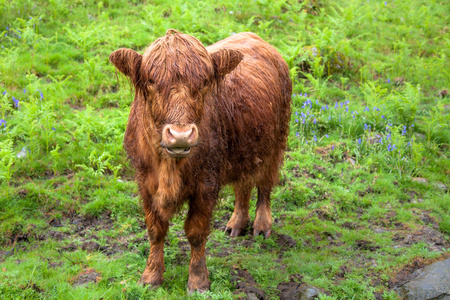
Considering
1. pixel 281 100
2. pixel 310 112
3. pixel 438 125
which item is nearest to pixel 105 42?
pixel 310 112

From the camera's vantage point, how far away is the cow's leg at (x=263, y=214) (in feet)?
19.5

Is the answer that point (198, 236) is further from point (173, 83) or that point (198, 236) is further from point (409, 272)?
point (409, 272)

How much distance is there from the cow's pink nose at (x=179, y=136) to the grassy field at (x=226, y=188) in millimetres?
1383

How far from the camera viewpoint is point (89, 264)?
4.88 meters

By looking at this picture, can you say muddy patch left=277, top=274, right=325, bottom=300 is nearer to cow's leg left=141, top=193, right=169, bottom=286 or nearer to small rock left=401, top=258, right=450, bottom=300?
small rock left=401, top=258, right=450, bottom=300

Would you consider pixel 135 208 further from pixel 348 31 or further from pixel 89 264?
pixel 348 31

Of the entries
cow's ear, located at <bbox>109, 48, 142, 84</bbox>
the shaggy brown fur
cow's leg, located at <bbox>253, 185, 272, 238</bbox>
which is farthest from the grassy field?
cow's ear, located at <bbox>109, 48, 142, 84</bbox>

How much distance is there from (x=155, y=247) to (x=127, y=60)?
1952 mm

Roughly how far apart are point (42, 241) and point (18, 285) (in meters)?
1.15

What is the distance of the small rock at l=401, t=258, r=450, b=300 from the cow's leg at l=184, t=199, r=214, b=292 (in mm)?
2082

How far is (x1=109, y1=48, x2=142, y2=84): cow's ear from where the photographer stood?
377 cm

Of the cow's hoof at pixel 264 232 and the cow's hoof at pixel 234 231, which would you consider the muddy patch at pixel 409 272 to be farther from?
the cow's hoof at pixel 234 231

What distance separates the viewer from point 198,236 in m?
4.54

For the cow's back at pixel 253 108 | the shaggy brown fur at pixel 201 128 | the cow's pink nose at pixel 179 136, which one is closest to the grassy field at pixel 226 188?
the shaggy brown fur at pixel 201 128
